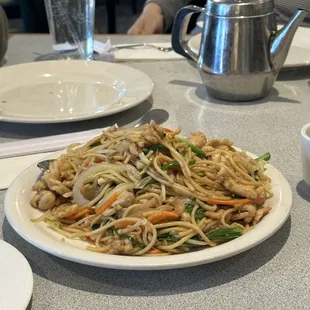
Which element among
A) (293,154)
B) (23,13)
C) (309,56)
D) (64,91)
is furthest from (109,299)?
(23,13)

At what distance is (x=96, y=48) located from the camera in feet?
5.98

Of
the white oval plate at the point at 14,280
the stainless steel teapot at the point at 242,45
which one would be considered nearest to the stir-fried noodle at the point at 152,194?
the white oval plate at the point at 14,280

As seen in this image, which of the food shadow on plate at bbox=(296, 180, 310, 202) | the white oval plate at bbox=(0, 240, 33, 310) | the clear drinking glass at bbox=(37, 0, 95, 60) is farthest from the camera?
the clear drinking glass at bbox=(37, 0, 95, 60)

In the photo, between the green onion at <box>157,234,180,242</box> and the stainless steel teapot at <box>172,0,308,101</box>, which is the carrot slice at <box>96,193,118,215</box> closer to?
the green onion at <box>157,234,180,242</box>

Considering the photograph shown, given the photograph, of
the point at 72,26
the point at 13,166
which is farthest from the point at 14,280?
the point at 72,26

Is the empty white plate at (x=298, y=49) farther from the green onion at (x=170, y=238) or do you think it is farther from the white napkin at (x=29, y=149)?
the green onion at (x=170, y=238)

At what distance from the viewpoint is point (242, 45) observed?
1.29m

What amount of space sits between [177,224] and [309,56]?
1038 millimetres

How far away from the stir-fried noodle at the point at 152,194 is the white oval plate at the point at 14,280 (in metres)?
0.12

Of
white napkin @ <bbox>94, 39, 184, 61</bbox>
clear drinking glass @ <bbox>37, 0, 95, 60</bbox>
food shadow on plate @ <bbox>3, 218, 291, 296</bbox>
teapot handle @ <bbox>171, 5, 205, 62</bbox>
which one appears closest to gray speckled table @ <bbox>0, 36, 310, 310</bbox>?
food shadow on plate @ <bbox>3, 218, 291, 296</bbox>

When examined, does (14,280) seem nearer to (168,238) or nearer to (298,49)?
(168,238)

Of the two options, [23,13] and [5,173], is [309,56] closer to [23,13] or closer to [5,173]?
[5,173]

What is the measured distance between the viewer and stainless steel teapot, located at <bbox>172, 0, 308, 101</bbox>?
1.29m

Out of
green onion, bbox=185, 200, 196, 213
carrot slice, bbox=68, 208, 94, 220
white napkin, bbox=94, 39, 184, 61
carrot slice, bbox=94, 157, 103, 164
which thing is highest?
carrot slice, bbox=94, 157, 103, 164
